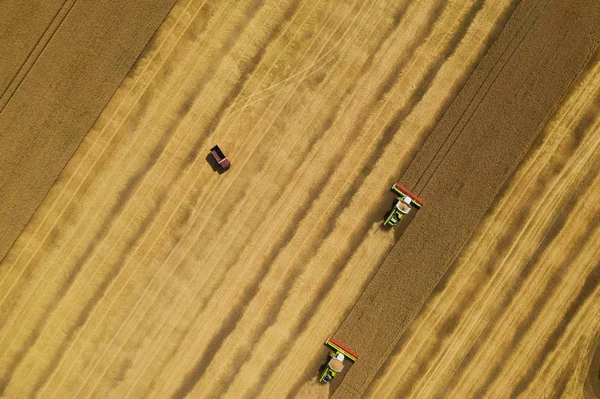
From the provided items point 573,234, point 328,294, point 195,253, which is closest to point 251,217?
point 195,253

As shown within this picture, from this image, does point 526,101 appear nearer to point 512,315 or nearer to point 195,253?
point 512,315

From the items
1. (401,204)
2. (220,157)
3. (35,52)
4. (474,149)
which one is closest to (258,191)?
(220,157)

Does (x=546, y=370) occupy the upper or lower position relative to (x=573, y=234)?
lower

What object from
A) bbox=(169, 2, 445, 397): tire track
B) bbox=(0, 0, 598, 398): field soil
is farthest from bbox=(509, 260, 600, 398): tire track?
bbox=(169, 2, 445, 397): tire track

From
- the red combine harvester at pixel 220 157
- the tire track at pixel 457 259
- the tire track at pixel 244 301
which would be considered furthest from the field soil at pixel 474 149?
the red combine harvester at pixel 220 157

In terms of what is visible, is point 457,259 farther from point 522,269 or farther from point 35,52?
point 35,52

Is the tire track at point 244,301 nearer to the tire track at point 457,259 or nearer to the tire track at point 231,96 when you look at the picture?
the tire track at point 231,96

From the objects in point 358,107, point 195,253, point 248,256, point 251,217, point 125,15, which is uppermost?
point 358,107
